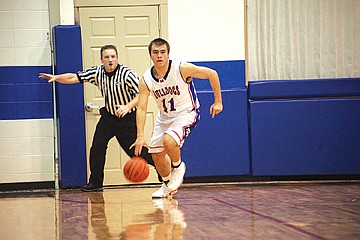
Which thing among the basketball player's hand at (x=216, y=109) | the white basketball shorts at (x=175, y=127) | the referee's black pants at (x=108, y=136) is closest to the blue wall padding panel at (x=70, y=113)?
the referee's black pants at (x=108, y=136)

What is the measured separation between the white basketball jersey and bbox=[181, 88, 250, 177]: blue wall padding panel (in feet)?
6.68

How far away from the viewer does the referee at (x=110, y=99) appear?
301 inches

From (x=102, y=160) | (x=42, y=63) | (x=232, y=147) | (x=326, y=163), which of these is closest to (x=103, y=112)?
(x=102, y=160)

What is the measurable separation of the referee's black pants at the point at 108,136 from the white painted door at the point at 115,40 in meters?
0.85

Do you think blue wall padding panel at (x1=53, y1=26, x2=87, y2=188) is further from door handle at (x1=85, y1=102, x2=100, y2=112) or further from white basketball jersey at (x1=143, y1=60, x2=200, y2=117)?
white basketball jersey at (x1=143, y1=60, x2=200, y2=117)

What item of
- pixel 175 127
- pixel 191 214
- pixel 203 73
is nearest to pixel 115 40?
pixel 203 73

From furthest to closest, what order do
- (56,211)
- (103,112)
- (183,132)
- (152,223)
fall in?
(103,112), (183,132), (56,211), (152,223)

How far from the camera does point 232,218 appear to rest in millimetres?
5016

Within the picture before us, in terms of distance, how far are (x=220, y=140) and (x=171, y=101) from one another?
2247 millimetres

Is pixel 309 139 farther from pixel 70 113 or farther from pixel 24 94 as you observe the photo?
pixel 24 94

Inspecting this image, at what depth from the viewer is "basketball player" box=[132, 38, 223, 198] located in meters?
6.50

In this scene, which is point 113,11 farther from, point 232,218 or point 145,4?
point 232,218

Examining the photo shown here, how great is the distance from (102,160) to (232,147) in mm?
1811

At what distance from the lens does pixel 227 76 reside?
8.82 m
